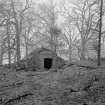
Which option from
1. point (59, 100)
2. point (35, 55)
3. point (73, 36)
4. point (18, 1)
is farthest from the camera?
point (73, 36)

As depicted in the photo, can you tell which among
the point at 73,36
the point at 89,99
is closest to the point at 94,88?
the point at 89,99

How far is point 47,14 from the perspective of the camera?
27.5 metres

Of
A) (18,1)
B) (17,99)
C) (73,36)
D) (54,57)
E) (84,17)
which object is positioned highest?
(18,1)

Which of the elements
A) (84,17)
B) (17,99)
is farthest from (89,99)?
(84,17)

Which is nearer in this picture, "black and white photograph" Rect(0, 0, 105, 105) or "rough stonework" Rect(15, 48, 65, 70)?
"black and white photograph" Rect(0, 0, 105, 105)

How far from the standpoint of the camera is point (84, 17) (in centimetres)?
2598

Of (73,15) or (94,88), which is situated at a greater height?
(73,15)

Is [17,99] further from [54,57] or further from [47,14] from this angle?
[47,14]

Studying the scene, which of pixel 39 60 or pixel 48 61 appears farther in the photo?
pixel 48 61

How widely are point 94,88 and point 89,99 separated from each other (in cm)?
131

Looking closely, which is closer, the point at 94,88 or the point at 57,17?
the point at 94,88

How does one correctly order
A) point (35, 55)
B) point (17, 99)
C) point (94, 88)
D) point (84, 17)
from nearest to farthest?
point (17, 99), point (94, 88), point (35, 55), point (84, 17)

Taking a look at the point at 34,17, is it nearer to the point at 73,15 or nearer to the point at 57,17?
the point at 57,17

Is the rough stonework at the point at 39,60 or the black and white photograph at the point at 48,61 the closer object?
the black and white photograph at the point at 48,61
